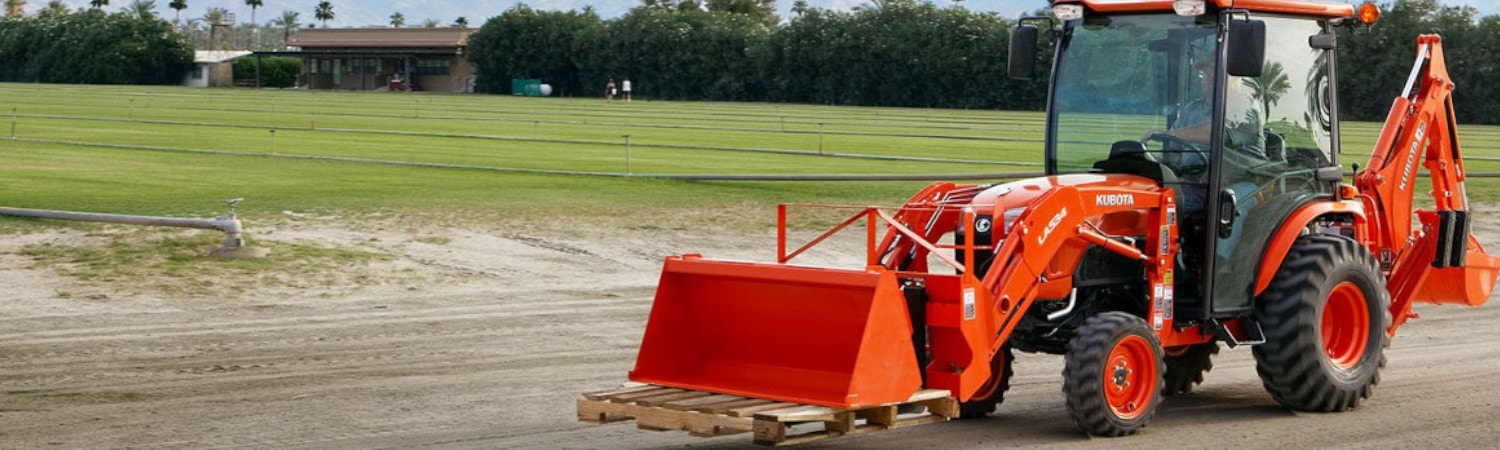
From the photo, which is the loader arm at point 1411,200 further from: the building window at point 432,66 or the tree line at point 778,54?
the building window at point 432,66

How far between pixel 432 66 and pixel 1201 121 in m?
Result: 110

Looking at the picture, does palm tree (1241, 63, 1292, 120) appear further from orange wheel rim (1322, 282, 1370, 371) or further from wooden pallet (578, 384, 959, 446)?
wooden pallet (578, 384, 959, 446)

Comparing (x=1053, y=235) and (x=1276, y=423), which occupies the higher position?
(x=1053, y=235)

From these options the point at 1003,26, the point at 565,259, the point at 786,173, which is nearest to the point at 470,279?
the point at 565,259

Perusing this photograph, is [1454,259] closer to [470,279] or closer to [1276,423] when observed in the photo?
[1276,423]

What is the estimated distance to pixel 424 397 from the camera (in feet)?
35.6

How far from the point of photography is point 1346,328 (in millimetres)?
10930

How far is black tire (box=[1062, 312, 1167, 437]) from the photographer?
30.2 ft

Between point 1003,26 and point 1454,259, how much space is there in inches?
2945

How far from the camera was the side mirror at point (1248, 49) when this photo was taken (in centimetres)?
925

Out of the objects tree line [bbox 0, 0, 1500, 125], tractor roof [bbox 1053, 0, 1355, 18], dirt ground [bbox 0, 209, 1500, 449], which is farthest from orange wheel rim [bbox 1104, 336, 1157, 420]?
tree line [bbox 0, 0, 1500, 125]

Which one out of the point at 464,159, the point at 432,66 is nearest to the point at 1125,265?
the point at 464,159

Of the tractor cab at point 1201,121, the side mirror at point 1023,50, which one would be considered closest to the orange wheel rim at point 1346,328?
the tractor cab at point 1201,121

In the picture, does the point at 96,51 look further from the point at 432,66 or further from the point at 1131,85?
the point at 1131,85
